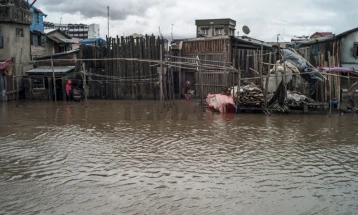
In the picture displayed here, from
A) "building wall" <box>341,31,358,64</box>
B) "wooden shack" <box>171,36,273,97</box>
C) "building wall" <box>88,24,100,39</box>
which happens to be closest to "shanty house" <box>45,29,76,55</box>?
"wooden shack" <box>171,36,273,97</box>

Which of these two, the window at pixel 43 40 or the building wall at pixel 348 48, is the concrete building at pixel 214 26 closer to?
the window at pixel 43 40

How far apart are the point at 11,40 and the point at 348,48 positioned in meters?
21.0

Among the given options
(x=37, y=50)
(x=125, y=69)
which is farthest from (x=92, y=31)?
(x=125, y=69)

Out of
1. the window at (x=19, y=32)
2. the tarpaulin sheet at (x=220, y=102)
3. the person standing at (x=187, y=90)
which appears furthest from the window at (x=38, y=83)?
the tarpaulin sheet at (x=220, y=102)

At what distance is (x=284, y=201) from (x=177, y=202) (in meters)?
1.69

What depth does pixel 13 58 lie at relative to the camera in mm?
22922

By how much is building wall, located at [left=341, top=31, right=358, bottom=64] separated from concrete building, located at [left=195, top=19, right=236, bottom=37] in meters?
17.6

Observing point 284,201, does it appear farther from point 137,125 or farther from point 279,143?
point 137,125

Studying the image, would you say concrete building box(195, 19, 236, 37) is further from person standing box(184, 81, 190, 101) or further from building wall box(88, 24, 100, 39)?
building wall box(88, 24, 100, 39)

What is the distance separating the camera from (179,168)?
23.9 feet

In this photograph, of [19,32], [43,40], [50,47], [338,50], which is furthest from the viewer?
[50,47]

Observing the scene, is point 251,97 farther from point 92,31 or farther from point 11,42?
point 92,31

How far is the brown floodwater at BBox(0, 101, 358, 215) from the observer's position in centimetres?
546

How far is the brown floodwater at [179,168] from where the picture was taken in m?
5.46
